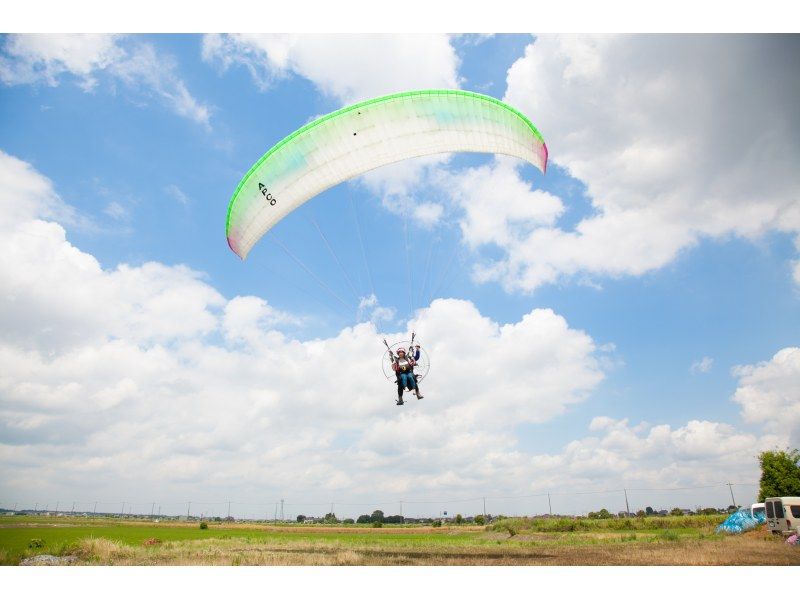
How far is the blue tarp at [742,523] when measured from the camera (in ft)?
65.5

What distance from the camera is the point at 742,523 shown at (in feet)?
66.8

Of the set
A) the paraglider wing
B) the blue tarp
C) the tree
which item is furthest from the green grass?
the paraglider wing

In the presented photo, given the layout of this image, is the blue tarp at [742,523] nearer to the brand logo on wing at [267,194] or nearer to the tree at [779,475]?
the tree at [779,475]

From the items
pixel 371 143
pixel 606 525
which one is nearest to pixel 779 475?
pixel 606 525

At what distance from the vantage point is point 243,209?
11.6 metres

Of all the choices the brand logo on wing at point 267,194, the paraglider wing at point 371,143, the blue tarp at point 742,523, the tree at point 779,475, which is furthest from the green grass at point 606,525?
the brand logo on wing at point 267,194

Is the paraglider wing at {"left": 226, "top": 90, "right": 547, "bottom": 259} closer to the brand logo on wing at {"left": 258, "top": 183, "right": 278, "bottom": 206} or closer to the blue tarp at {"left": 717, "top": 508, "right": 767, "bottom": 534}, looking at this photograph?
the brand logo on wing at {"left": 258, "top": 183, "right": 278, "bottom": 206}

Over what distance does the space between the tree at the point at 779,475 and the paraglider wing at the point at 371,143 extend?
29.1m

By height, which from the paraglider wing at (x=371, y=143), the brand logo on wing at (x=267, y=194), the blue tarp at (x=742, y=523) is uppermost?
the paraglider wing at (x=371, y=143)

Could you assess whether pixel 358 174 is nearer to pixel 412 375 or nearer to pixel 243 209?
pixel 243 209

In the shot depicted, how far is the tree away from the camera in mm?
28672

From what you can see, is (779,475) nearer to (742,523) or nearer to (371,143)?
(742,523)
